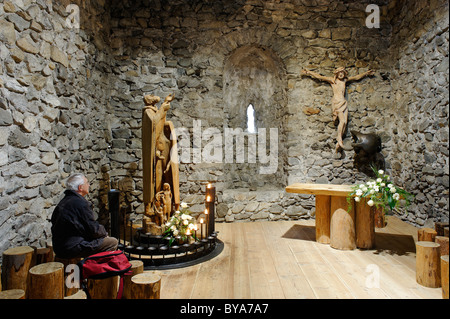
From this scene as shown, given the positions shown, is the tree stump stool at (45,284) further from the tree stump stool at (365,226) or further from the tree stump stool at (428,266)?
the tree stump stool at (365,226)

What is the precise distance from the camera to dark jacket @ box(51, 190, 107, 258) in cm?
252

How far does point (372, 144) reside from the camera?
5422 millimetres

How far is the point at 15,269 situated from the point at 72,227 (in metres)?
0.61

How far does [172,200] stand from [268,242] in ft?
4.91

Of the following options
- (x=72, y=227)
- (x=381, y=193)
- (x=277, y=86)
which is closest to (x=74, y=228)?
(x=72, y=227)

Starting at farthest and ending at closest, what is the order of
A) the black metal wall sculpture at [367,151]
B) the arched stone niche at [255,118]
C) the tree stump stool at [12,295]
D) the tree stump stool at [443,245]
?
1. the arched stone niche at [255,118]
2. the black metal wall sculpture at [367,151]
3. the tree stump stool at [443,245]
4. the tree stump stool at [12,295]

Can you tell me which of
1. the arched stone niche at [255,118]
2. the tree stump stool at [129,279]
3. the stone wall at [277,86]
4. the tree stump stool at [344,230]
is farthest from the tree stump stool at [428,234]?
the tree stump stool at [129,279]

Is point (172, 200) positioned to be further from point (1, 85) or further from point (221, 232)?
point (1, 85)

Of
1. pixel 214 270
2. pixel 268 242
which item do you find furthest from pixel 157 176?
pixel 268 242

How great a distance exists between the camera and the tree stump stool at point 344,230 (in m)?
3.98

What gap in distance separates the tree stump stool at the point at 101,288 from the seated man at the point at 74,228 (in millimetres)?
241

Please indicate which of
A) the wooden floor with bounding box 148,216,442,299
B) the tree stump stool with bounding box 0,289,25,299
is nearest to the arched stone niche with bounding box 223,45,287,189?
the wooden floor with bounding box 148,216,442,299

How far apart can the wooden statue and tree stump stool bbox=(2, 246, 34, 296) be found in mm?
1509
